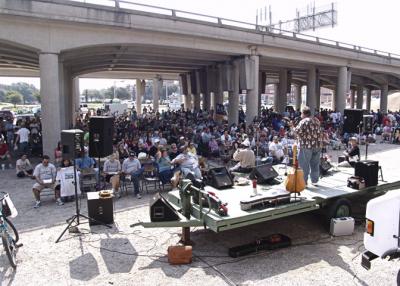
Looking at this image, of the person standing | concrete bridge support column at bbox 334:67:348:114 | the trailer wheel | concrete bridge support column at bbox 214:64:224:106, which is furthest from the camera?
concrete bridge support column at bbox 334:67:348:114

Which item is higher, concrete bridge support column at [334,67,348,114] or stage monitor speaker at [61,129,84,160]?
concrete bridge support column at [334,67,348,114]

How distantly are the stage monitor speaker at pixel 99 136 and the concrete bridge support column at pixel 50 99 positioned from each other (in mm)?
6504

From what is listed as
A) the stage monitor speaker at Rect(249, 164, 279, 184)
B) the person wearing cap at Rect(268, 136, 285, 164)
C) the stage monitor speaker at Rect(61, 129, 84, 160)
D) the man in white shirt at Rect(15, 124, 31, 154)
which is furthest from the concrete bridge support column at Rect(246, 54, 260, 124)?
the stage monitor speaker at Rect(61, 129, 84, 160)

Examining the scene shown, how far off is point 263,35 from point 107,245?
1770 centimetres

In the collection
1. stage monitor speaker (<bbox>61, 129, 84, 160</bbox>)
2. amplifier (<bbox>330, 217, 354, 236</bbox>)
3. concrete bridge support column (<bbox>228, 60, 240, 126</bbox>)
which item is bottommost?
A: amplifier (<bbox>330, 217, 354, 236</bbox>)

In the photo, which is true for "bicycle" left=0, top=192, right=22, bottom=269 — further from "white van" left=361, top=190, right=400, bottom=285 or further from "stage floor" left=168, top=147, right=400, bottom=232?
"white van" left=361, top=190, right=400, bottom=285

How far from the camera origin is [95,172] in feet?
34.9

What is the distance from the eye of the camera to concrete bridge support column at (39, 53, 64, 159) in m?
14.5

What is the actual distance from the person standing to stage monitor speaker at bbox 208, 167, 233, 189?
152 centimetres

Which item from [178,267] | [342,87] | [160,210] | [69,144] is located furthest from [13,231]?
[342,87]

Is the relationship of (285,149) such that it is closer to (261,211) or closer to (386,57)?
(261,211)

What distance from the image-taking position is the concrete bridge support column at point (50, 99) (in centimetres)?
1448

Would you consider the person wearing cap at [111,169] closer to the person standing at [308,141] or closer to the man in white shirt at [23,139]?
the person standing at [308,141]

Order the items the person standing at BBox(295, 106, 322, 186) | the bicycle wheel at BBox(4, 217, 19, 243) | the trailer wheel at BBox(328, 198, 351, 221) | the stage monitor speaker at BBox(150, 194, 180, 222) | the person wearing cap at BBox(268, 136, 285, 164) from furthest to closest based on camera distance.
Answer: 1. the person wearing cap at BBox(268, 136, 285, 164)
2. the person standing at BBox(295, 106, 322, 186)
3. the trailer wheel at BBox(328, 198, 351, 221)
4. the bicycle wheel at BBox(4, 217, 19, 243)
5. the stage monitor speaker at BBox(150, 194, 180, 222)
